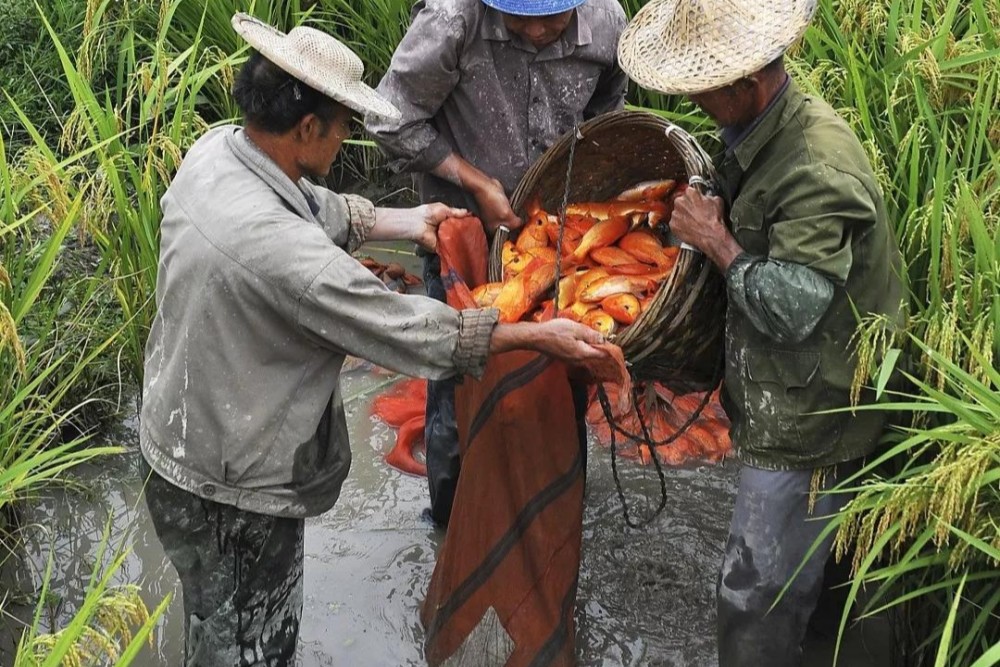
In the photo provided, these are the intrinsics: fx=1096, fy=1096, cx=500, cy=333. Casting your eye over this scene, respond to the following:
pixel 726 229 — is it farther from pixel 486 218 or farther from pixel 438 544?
pixel 438 544

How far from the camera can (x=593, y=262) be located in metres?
3.27

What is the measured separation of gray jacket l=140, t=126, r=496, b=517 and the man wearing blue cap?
0.87 metres

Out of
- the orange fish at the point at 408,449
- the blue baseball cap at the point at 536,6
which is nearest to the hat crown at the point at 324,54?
the blue baseball cap at the point at 536,6

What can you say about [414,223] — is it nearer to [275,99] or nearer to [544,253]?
[544,253]

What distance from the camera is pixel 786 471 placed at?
9.50 ft

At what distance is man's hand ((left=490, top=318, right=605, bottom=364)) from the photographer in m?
2.66

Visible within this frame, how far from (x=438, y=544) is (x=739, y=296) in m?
1.79

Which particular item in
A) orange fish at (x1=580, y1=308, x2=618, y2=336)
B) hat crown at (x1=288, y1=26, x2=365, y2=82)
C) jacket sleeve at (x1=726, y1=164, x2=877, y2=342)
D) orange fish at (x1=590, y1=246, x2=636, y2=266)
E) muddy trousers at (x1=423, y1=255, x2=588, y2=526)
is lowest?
muddy trousers at (x1=423, y1=255, x2=588, y2=526)

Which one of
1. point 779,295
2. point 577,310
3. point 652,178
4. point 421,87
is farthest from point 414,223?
point 779,295

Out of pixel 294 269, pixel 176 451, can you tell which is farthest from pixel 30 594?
pixel 294 269

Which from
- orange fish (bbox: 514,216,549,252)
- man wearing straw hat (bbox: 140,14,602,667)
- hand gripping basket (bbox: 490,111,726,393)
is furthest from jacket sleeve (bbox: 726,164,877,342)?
orange fish (bbox: 514,216,549,252)

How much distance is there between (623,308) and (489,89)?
1.07 metres

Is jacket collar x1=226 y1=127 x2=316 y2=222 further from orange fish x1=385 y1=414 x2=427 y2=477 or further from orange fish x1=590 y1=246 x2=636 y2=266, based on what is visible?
orange fish x1=385 y1=414 x2=427 y2=477

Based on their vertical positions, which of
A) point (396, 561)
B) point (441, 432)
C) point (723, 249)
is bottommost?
point (396, 561)
